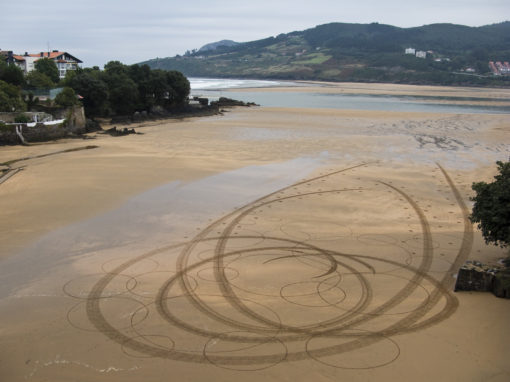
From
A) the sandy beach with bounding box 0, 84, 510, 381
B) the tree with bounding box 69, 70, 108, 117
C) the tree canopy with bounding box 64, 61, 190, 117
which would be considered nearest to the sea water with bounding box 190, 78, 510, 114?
the tree canopy with bounding box 64, 61, 190, 117

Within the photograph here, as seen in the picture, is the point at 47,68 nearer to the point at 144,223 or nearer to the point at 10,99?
the point at 10,99

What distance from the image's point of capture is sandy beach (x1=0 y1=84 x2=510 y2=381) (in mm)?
8195

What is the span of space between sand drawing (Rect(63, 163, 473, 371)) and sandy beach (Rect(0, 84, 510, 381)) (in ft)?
0.16

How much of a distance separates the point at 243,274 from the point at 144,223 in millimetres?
5993

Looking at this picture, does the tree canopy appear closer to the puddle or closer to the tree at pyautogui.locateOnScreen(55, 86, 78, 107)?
the tree at pyautogui.locateOnScreen(55, 86, 78, 107)

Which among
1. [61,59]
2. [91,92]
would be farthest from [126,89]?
[61,59]

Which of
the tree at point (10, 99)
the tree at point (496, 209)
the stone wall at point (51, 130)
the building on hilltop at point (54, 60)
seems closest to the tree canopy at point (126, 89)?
the stone wall at point (51, 130)

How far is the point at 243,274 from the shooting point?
39.5ft

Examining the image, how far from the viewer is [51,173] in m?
24.7

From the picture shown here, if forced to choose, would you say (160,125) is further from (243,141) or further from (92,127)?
(243,141)

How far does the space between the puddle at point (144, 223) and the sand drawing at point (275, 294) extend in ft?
4.10

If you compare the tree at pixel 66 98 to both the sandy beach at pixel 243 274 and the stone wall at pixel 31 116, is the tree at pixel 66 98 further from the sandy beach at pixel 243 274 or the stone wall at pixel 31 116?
the sandy beach at pixel 243 274

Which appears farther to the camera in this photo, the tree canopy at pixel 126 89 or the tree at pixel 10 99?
the tree canopy at pixel 126 89

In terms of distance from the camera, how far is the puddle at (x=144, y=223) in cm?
→ 1284
